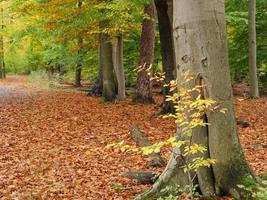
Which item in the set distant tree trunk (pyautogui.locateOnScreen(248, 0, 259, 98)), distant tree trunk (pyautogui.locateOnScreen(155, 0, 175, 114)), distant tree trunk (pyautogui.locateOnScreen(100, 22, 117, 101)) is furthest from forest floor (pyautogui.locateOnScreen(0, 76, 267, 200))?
distant tree trunk (pyautogui.locateOnScreen(248, 0, 259, 98))

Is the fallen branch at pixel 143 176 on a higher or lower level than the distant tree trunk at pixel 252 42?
lower

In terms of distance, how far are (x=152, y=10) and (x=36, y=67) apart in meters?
43.9

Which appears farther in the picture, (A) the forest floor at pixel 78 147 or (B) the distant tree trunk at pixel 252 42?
(B) the distant tree trunk at pixel 252 42

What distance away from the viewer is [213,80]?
15.0ft

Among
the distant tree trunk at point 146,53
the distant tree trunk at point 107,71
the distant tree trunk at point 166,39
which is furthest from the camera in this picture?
the distant tree trunk at point 107,71

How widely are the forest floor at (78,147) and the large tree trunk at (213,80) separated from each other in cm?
33

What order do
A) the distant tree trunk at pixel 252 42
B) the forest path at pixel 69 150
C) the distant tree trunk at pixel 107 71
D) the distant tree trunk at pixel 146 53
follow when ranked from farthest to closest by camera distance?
the distant tree trunk at pixel 252 42 → the distant tree trunk at pixel 107 71 → the distant tree trunk at pixel 146 53 → the forest path at pixel 69 150

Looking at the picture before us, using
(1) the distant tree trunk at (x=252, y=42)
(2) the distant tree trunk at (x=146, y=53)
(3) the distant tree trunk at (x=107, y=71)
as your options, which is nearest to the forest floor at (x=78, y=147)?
(2) the distant tree trunk at (x=146, y=53)

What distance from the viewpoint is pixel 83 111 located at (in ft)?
44.7

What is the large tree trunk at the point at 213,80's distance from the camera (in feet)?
15.0

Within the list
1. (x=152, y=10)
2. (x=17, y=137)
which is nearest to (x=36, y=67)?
(x=152, y=10)

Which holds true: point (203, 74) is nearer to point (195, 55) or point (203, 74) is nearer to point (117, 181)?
point (195, 55)

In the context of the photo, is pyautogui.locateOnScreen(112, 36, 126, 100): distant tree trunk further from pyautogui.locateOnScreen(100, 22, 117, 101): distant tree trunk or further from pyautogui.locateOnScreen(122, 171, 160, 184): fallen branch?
pyautogui.locateOnScreen(122, 171, 160, 184): fallen branch

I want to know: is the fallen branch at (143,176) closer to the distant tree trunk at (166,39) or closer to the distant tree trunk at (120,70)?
the distant tree trunk at (166,39)
